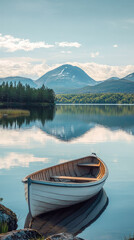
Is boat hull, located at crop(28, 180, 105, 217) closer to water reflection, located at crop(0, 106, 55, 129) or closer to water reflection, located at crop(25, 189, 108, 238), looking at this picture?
water reflection, located at crop(25, 189, 108, 238)

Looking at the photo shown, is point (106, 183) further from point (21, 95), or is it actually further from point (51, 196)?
point (21, 95)

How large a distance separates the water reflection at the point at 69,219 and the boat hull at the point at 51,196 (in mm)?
379

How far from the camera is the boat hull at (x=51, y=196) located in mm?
13445

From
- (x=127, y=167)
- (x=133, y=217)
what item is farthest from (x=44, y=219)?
(x=127, y=167)

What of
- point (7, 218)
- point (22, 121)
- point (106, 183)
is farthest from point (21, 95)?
point (7, 218)

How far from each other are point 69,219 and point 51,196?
1.81 metres

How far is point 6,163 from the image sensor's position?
27578 mm

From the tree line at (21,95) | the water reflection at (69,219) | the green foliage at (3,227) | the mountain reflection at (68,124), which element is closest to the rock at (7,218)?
the green foliage at (3,227)

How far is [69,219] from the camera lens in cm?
1467

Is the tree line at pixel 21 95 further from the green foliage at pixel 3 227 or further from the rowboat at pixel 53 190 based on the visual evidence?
the green foliage at pixel 3 227

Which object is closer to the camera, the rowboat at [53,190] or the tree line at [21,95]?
the rowboat at [53,190]

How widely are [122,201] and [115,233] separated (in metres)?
4.14

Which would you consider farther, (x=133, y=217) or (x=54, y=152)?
(x=54, y=152)

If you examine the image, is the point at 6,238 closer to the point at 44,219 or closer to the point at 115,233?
the point at 44,219
